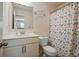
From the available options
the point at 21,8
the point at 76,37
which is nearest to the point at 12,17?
the point at 21,8

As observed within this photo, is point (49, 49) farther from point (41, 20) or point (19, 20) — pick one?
point (19, 20)

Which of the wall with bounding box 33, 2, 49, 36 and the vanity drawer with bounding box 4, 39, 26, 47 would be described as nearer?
the vanity drawer with bounding box 4, 39, 26, 47

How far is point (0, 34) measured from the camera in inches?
73.6

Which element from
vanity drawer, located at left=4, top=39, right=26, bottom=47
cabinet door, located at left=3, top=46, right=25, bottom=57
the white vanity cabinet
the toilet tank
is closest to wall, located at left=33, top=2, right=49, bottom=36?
the toilet tank

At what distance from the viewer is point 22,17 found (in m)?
1.99

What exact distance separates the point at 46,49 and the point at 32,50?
0.25 m

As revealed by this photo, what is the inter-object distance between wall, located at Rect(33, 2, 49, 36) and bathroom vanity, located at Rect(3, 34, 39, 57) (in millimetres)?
141

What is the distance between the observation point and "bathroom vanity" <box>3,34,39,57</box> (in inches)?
74.1

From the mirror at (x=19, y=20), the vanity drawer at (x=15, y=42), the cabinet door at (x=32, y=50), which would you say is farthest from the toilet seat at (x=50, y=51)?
the mirror at (x=19, y=20)

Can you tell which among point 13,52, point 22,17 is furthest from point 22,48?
point 22,17

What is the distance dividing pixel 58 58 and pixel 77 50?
40 centimetres

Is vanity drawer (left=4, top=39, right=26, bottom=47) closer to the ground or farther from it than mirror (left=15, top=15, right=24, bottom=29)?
closer to the ground

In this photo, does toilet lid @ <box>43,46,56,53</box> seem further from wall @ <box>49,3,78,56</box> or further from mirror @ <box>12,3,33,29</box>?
mirror @ <box>12,3,33,29</box>

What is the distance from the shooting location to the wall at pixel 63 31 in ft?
6.79
